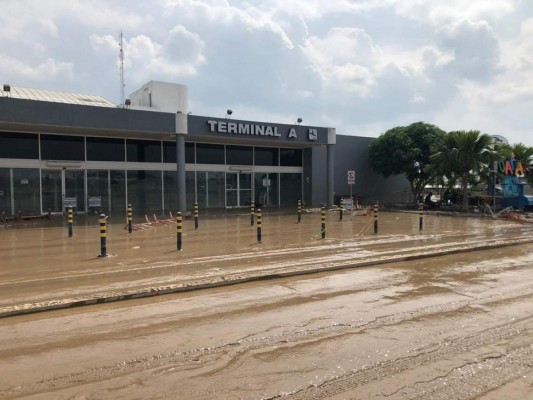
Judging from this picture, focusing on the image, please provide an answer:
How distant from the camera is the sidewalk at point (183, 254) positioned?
7957 mm

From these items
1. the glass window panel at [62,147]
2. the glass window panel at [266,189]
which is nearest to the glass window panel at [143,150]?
the glass window panel at [62,147]

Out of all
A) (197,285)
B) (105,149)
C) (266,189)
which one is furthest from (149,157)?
(197,285)

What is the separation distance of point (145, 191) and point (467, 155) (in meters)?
20.5

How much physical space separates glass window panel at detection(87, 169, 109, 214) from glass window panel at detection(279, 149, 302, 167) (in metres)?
13.0

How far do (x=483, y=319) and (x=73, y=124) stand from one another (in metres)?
21.1

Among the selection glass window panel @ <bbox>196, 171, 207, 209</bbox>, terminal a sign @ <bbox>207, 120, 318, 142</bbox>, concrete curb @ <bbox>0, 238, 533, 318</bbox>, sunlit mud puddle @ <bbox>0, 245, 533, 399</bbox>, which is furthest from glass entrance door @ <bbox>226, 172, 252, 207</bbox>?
sunlit mud puddle @ <bbox>0, 245, 533, 399</bbox>

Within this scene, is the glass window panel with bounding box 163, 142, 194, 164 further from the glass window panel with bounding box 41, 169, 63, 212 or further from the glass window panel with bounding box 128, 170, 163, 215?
the glass window panel with bounding box 41, 169, 63, 212

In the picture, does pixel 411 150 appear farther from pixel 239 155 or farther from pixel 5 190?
pixel 5 190

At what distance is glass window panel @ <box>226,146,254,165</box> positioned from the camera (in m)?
31.3

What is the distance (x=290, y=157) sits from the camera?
112ft

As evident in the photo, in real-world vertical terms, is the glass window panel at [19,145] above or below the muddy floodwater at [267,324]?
above

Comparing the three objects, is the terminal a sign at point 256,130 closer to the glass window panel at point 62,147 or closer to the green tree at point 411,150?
the green tree at point 411,150

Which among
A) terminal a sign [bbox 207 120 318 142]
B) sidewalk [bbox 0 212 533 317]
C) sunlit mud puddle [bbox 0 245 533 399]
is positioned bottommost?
sunlit mud puddle [bbox 0 245 533 399]

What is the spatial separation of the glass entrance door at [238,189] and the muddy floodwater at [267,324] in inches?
752
